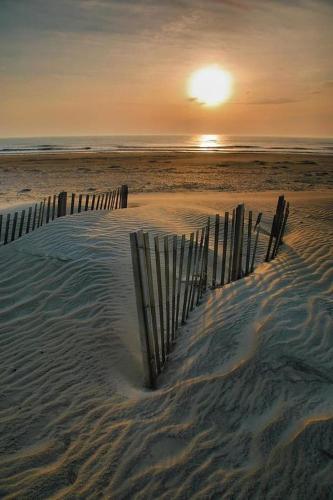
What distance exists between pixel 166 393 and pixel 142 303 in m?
0.96

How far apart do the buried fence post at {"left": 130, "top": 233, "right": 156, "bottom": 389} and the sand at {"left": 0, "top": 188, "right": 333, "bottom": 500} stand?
0.68ft

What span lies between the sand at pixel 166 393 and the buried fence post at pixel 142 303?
21 cm

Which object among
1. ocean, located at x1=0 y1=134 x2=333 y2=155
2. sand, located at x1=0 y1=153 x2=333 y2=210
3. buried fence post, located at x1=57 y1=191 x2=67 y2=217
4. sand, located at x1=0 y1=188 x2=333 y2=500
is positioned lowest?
sand, located at x1=0 y1=188 x2=333 y2=500

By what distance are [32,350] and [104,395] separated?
1385mm

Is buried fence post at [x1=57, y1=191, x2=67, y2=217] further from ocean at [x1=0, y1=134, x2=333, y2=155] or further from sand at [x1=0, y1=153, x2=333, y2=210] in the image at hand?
ocean at [x1=0, y1=134, x2=333, y2=155]

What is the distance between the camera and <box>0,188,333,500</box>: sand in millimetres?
2873

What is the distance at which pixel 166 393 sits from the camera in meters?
3.72

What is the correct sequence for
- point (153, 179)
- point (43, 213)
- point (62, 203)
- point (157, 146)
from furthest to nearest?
point (157, 146)
point (153, 179)
point (62, 203)
point (43, 213)

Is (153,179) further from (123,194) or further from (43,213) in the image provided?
(43,213)

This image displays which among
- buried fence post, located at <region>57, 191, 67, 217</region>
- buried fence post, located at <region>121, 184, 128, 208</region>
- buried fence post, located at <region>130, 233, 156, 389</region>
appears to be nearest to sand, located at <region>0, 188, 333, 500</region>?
buried fence post, located at <region>130, 233, 156, 389</region>

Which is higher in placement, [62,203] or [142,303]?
[62,203]

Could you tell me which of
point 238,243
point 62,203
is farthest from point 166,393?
point 62,203

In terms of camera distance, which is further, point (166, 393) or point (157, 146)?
point (157, 146)

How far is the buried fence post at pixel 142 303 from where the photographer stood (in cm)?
356
